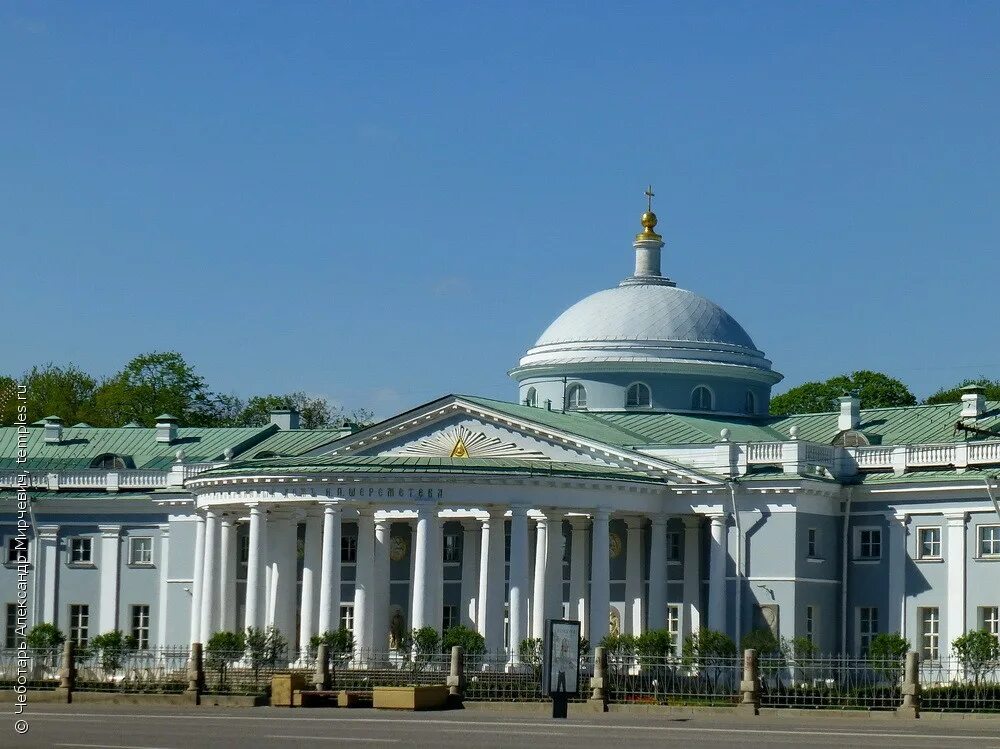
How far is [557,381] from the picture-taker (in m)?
78.4

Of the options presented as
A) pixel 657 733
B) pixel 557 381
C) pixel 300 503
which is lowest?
pixel 657 733

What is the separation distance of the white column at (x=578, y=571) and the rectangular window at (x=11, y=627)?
20.4 m

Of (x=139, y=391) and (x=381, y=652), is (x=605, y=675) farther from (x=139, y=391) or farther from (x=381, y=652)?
(x=139, y=391)

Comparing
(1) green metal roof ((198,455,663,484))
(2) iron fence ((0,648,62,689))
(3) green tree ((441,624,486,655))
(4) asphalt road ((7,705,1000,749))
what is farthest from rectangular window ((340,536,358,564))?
(4) asphalt road ((7,705,1000,749))

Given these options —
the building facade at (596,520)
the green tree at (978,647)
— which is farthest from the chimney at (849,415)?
the green tree at (978,647)

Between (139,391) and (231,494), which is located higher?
(139,391)

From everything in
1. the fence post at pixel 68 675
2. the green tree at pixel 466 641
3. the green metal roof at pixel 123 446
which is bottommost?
the fence post at pixel 68 675

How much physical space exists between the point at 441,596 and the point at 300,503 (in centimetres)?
515

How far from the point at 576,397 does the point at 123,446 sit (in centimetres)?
1757

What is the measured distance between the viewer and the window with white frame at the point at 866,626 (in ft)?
223

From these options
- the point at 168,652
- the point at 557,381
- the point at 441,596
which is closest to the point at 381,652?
the point at 441,596

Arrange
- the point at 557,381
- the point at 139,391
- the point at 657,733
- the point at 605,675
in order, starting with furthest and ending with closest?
the point at 139,391, the point at 557,381, the point at 605,675, the point at 657,733

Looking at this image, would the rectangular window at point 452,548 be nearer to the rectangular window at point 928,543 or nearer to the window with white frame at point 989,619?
the rectangular window at point 928,543

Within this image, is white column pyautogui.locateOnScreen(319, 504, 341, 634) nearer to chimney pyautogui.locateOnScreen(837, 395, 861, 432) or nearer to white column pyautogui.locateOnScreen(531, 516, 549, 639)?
white column pyautogui.locateOnScreen(531, 516, 549, 639)
